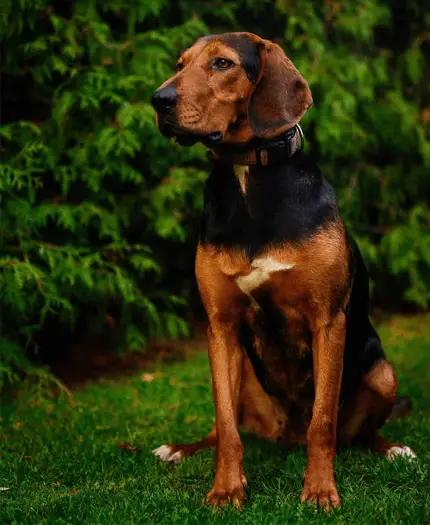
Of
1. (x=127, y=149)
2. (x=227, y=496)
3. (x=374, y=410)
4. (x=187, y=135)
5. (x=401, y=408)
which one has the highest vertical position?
(x=187, y=135)

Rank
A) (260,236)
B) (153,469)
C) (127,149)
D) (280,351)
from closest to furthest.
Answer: (260,236), (280,351), (153,469), (127,149)

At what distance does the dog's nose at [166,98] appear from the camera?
3354 millimetres

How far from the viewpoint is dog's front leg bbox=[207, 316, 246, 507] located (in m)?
3.55

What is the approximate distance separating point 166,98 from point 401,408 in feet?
8.60

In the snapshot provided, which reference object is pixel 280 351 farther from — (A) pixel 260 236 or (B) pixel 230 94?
(B) pixel 230 94

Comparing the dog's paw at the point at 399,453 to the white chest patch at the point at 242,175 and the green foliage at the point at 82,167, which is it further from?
the green foliage at the point at 82,167

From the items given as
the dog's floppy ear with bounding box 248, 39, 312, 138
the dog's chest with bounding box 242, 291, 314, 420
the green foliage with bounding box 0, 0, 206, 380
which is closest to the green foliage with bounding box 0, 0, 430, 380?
the green foliage with bounding box 0, 0, 206, 380

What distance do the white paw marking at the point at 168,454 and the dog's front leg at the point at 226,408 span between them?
633mm

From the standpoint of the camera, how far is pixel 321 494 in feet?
11.4

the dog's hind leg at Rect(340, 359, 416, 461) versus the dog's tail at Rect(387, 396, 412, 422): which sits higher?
the dog's hind leg at Rect(340, 359, 416, 461)

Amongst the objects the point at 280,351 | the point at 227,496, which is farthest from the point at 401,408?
the point at 227,496

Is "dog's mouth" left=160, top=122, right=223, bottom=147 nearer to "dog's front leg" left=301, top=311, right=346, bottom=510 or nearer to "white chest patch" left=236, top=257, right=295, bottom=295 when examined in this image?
"white chest patch" left=236, top=257, right=295, bottom=295

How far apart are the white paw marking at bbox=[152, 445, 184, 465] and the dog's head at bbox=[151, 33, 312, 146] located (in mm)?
1688

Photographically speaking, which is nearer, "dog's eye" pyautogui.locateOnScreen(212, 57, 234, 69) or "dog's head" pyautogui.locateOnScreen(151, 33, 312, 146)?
"dog's head" pyautogui.locateOnScreen(151, 33, 312, 146)
